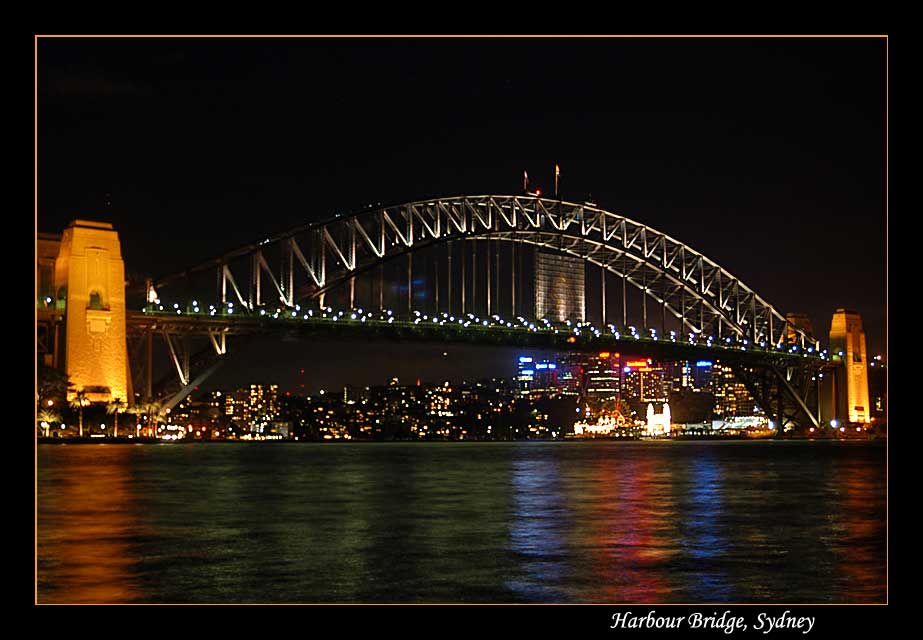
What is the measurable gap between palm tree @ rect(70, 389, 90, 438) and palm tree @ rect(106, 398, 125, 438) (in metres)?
0.95

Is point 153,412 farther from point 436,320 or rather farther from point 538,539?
point 538,539

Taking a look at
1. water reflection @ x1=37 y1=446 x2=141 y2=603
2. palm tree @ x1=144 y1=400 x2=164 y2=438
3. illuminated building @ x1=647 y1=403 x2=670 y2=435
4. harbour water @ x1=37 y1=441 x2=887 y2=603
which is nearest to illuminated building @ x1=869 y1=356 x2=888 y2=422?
illuminated building @ x1=647 y1=403 x2=670 y2=435

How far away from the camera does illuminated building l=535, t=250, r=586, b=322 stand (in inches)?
2879

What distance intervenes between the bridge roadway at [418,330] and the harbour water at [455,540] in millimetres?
29844

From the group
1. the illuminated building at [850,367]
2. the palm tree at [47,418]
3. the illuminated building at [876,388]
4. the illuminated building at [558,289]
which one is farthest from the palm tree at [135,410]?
the illuminated building at [876,388]

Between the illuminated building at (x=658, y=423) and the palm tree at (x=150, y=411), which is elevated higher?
the palm tree at (x=150, y=411)

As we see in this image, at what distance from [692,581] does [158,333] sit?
5092 cm

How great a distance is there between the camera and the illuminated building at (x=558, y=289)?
73.1 metres

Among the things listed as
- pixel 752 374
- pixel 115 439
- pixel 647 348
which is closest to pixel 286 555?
pixel 115 439

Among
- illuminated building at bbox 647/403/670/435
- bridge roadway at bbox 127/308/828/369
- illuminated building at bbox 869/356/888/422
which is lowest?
illuminated building at bbox 647/403/670/435

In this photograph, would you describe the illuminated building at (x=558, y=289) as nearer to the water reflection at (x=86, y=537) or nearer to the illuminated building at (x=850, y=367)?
the illuminated building at (x=850, y=367)

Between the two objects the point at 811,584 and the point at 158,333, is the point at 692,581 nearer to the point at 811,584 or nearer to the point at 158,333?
the point at 811,584

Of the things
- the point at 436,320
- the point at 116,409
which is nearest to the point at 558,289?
the point at 436,320

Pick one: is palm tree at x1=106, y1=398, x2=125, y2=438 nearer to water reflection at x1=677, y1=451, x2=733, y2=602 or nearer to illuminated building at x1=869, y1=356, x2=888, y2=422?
water reflection at x1=677, y1=451, x2=733, y2=602
